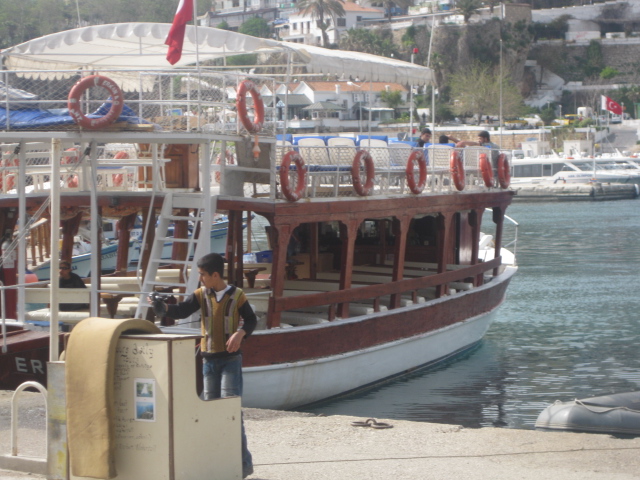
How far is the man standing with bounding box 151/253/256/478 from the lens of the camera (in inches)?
280

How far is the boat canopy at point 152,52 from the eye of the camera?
1244 centimetres

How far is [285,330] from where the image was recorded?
11.5 m

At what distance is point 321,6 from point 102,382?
11298cm

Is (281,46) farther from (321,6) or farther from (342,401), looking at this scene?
(321,6)

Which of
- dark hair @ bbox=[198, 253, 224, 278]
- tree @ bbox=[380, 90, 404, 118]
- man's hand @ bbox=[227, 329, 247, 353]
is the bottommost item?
man's hand @ bbox=[227, 329, 247, 353]

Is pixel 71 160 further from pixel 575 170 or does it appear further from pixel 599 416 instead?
pixel 575 170

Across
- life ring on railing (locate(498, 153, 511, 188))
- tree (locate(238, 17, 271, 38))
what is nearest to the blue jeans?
life ring on railing (locate(498, 153, 511, 188))

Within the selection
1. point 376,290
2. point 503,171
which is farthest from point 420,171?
point 503,171

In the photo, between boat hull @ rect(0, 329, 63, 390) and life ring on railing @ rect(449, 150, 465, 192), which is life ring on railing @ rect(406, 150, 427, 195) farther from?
boat hull @ rect(0, 329, 63, 390)

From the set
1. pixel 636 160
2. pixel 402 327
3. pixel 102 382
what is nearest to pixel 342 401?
pixel 402 327

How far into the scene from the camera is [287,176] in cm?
1131

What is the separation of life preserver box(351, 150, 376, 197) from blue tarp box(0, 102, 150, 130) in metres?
2.99

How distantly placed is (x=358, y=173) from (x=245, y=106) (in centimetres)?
214

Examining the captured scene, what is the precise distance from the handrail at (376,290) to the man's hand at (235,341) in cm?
450
